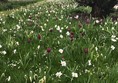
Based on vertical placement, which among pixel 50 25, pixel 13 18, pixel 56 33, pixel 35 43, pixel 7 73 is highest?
pixel 13 18

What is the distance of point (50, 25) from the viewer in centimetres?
1170

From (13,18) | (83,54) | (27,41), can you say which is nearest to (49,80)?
(83,54)

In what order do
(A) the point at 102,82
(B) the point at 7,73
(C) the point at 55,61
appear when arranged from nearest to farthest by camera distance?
1. (A) the point at 102,82
2. (B) the point at 7,73
3. (C) the point at 55,61

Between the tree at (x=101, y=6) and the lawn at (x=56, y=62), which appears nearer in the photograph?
the lawn at (x=56, y=62)

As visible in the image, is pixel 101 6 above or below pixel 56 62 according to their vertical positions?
above

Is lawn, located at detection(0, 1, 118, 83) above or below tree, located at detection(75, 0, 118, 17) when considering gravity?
below

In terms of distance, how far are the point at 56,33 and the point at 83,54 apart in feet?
9.32

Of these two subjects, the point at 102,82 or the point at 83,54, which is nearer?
the point at 102,82

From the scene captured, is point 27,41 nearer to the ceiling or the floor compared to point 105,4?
nearer to the floor

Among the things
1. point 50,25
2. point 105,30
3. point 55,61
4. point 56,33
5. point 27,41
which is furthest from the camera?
point 50,25

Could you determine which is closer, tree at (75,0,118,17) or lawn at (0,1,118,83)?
lawn at (0,1,118,83)

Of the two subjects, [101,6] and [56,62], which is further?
[101,6]

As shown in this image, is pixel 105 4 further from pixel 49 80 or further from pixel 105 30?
pixel 49 80

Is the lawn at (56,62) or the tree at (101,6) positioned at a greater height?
the tree at (101,6)
